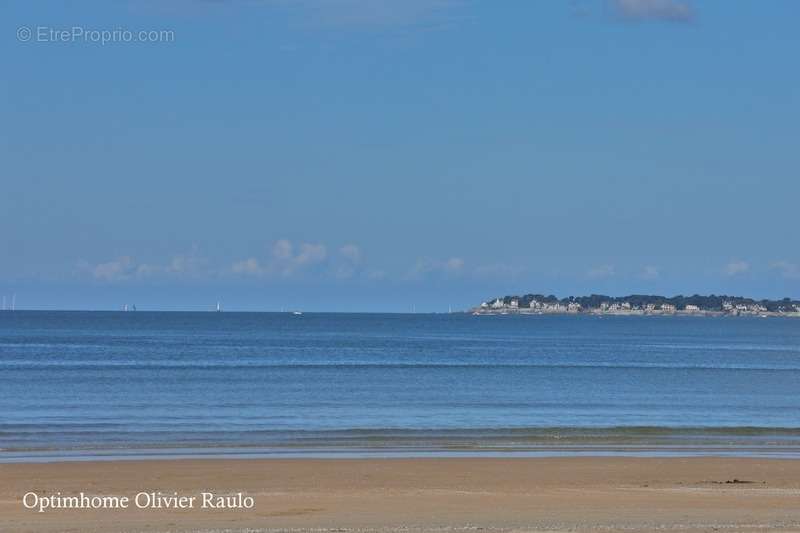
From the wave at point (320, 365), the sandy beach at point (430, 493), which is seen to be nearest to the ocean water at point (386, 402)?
the wave at point (320, 365)

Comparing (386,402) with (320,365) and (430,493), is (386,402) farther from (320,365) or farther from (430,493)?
(320,365)

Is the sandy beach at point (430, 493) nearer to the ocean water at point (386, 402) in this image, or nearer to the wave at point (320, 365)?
the ocean water at point (386, 402)

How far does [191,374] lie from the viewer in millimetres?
61281

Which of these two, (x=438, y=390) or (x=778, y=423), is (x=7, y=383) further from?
(x=778, y=423)

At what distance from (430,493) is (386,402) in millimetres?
24882

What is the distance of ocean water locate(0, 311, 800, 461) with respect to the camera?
99.2ft

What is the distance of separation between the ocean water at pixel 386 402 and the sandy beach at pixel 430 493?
154 inches

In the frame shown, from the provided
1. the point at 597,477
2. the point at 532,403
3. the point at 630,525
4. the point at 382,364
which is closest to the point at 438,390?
the point at 532,403

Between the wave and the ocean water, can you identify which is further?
the wave

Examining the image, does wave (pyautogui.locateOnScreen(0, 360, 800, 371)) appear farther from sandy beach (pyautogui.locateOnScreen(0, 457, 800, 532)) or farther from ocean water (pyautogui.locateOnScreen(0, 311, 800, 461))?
sandy beach (pyautogui.locateOnScreen(0, 457, 800, 532))

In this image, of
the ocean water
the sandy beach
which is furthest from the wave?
the sandy beach

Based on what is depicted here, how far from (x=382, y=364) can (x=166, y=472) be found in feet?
167

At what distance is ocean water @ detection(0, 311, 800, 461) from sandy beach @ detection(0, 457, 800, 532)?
12.8 feet

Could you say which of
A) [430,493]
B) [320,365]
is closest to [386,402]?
[430,493]
